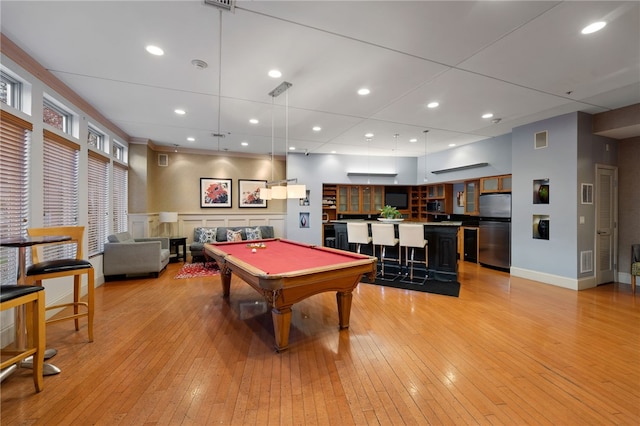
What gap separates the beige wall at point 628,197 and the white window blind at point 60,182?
893cm

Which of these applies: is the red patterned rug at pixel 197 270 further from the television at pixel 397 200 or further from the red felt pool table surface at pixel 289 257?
the television at pixel 397 200

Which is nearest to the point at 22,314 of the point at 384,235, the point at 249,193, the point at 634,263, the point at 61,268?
the point at 61,268

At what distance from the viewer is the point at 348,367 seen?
2318 millimetres

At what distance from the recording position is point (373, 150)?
24.6ft

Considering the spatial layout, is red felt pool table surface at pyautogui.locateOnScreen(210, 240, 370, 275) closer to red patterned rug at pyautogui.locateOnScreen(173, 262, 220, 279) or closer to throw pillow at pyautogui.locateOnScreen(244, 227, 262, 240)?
red patterned rug at pyautogui.locateOnScreen(173, 262, 220, 279)

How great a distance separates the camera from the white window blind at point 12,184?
271 cm

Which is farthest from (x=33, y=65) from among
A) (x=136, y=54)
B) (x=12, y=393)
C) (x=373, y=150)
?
(x=373, y=150)

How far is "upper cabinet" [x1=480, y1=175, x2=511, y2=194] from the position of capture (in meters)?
5.99

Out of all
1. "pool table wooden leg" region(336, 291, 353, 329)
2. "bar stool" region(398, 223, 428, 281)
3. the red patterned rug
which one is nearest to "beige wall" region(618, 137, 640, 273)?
"bar stool" region(398, 223, 428, 281)

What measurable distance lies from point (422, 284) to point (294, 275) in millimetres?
3317

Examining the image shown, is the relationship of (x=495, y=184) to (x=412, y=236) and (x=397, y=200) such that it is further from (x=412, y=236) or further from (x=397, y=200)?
(x=412, y=236)

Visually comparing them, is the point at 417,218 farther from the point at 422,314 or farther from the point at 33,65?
the point at 33,65

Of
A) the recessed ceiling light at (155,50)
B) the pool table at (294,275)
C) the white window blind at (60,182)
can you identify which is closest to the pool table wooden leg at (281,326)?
the pool table at (294,275)

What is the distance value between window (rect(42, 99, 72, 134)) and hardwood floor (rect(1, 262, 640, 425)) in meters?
2.54
